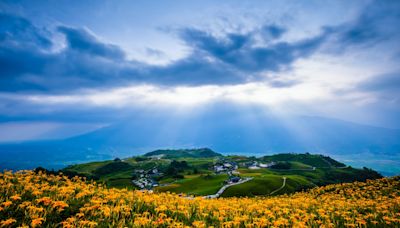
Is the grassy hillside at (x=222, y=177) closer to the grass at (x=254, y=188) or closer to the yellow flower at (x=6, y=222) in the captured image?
the grass at (x=254, y=188)

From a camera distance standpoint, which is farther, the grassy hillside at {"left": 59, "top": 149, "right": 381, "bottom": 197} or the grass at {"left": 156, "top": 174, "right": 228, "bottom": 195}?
the grass at {"left": 156, "top": 174, "right": 228, "bottom": 195}

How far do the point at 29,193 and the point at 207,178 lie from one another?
104577 mm

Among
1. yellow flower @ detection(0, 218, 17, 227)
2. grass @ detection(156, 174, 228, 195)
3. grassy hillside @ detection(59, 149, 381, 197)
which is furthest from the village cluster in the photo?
yellow flower @ detection(0, 218, 17, 227)

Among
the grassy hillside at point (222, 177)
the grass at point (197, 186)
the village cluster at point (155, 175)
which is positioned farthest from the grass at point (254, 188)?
the village cluster at point (155, 175)

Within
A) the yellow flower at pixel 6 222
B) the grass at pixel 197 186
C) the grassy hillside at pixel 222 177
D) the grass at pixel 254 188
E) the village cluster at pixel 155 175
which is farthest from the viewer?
the village cluster at pixel 155 175

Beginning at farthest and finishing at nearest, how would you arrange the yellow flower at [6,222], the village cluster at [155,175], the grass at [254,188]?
the village cluster at [155,175] < the grass at [254,188] < the yellow flower at [6,222]

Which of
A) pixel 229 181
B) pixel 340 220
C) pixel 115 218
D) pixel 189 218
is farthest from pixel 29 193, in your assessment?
pixel 229 181

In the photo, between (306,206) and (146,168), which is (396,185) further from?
(146,168)

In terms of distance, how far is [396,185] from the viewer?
26.4 metres

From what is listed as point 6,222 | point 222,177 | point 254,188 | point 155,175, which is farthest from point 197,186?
point 6,222

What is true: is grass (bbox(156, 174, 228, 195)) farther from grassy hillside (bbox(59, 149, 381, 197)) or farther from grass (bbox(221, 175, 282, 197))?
grass (bbox(221, 175, 282, 197))

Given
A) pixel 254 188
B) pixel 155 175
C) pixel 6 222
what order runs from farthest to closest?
pixel 155 175
pixel 254 188
pixel 6 222

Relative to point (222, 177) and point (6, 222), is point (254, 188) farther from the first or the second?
point (6, 222)

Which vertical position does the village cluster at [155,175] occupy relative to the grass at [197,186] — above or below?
above
